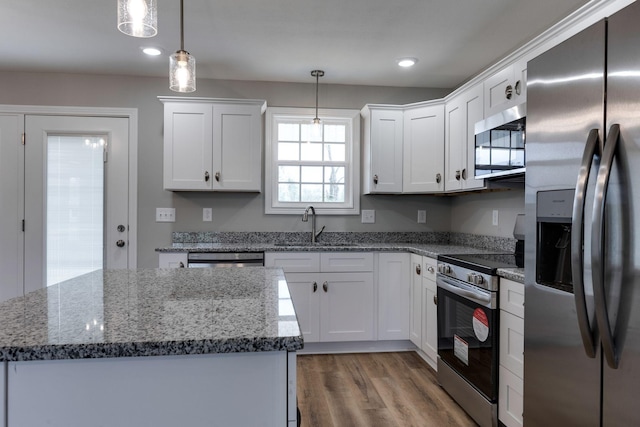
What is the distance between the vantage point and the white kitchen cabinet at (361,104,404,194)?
343cm

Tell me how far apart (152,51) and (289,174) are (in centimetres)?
151

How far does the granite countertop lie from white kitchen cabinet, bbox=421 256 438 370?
1.58 meters

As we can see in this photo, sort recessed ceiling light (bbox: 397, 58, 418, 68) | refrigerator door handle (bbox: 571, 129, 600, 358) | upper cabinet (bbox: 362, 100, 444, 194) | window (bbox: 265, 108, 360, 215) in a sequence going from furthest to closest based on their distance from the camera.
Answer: window (bbox: 265, 108, 360, 215) → upper cabinet (bbox: 362, 100, 444, 194) → recessed ceiling light (bbox: 397, 58, 418, 68) → refrigerator door handle (bbox: 571, 129, 600, 358)

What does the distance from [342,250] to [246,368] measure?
2320 millimetres

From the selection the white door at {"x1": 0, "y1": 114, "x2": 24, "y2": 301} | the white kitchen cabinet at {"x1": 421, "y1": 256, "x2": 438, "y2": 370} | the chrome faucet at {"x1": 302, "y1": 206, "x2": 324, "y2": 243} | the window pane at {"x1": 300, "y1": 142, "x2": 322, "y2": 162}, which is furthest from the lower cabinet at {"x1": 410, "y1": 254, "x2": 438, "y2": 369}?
the white door at {"x1": 0, "y1": 114, "x2": 24, "y2": 301}

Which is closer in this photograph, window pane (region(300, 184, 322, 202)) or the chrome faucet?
the chrome faucet

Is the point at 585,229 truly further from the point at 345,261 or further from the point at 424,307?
the point at 345,261

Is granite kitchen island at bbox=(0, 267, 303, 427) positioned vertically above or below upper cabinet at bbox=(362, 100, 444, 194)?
below

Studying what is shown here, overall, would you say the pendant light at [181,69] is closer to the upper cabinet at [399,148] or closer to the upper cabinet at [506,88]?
the upper cabinet at [506,88]

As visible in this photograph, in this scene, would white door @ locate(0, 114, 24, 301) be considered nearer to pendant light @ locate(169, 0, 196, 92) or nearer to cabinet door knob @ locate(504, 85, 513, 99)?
pendant light @ locate(169, 0, 196, 92)

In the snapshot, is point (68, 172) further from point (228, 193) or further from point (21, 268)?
point (228, 193)

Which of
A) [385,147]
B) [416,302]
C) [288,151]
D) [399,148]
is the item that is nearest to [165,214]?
[288,151]

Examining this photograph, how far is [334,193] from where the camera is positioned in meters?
3.78

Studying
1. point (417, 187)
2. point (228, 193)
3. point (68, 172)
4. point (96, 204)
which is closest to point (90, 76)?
point (68, 172)
